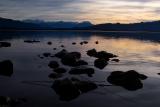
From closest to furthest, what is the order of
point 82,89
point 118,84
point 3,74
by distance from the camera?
point 82,89 < point 118,84 < point 3,74

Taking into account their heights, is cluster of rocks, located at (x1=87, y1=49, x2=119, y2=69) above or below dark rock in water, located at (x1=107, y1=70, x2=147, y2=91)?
below

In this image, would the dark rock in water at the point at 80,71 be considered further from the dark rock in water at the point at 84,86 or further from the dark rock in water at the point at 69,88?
the dark rock in water at the point at 69,88

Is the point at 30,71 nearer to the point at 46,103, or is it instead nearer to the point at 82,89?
the point at 82,89

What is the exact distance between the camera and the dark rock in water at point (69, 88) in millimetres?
31509

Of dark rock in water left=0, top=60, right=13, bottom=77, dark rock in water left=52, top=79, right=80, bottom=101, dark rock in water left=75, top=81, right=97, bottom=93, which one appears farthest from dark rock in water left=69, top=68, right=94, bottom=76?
dark rock in water left=52, top=79, right=80, bottom=101

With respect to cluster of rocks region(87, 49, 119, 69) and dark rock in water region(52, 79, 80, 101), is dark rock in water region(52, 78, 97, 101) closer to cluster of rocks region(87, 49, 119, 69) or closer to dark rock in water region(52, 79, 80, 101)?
dark rock in water region(52, 79, 80, 101)

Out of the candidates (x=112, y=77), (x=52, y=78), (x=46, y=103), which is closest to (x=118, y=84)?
(x=112, y=77)

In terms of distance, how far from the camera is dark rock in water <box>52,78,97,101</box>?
3151 cm

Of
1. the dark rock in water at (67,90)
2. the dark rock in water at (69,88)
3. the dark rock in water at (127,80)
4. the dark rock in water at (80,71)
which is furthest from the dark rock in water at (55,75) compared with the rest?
the dark rock in water at (67,90)

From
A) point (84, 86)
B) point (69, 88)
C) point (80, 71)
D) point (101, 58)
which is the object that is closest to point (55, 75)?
point (80, 71)

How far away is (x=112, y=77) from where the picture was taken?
131ft

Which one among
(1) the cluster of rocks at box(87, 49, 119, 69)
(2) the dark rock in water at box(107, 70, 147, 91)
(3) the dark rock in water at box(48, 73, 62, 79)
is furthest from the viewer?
(1) the cluster of rocks at box(87, 49, 119, 69)

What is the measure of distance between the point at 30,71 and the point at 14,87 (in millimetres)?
11211

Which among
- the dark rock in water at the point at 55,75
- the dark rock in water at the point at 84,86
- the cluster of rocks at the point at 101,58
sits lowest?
the cluster of rocks at the point at 101,58
